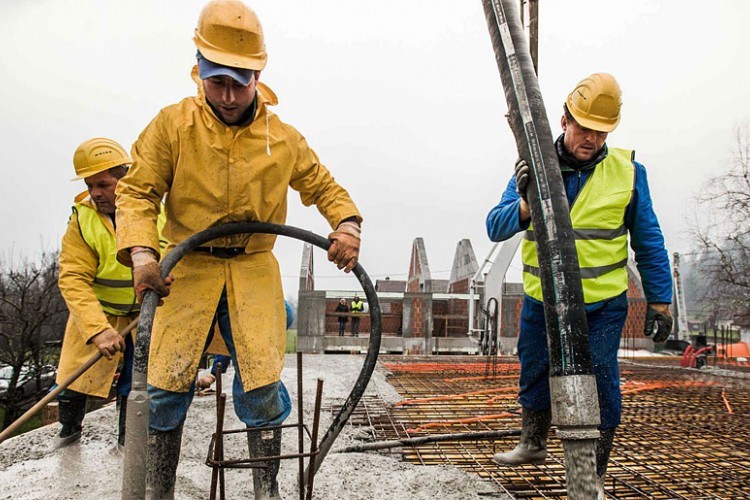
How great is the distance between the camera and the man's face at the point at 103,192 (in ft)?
Result: 9.93

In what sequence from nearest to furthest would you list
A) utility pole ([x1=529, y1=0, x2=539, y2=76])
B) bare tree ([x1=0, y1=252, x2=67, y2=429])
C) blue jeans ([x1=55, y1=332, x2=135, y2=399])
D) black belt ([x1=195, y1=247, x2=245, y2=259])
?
black belt ([x1=195, y1=247, x2=245, y2=259])
blue jeans ([x1=55, y1=332, x2=135, y2=399])
utility pole ([x1=529, y1=0, x2=539, y2=76])
bare tree ([x1=0, y1=252, x2=67, y2=429])

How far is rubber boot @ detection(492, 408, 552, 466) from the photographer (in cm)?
245

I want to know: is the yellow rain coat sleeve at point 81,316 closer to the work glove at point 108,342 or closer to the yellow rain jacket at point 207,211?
the work glove at point 108,342

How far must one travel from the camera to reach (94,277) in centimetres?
304

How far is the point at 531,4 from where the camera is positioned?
131 inches

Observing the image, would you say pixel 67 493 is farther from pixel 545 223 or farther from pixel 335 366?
pixel 335 366

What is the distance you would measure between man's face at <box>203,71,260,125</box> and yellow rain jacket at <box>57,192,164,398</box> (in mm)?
1302

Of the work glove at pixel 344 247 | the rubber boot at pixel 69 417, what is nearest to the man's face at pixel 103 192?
the rubber boot at pixel 69 417

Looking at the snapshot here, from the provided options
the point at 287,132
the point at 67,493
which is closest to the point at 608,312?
the point at 287,132

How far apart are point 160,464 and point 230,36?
4.85 ft

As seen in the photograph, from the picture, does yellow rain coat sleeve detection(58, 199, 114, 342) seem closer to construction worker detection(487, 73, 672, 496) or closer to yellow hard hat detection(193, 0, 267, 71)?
yellow hard hat detection(193, 0, 267, 71)

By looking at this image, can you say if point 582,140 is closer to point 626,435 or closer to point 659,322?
point 659,322

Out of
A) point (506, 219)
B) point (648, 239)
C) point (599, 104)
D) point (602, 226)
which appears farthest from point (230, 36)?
point (648, 239)

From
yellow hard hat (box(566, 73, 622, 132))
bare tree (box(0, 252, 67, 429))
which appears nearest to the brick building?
bare tree (box(0, 252, 67, 429))
